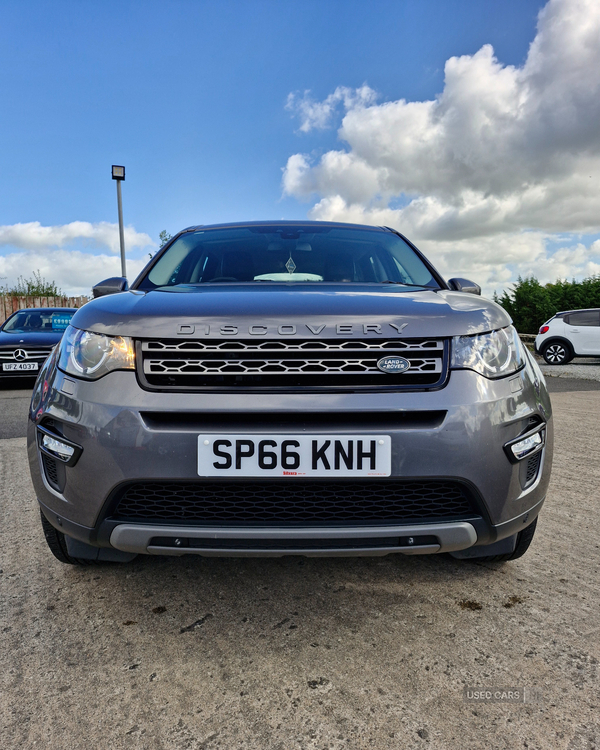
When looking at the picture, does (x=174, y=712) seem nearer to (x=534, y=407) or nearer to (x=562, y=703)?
(x=562, y=703)

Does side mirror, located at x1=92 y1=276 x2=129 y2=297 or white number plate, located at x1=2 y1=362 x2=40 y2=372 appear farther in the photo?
white number plate, located at x1=2 y1=362 x2=40 y2=372

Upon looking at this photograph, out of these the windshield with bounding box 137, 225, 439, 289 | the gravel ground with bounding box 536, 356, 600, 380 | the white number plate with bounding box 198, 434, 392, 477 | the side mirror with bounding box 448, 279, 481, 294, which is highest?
the windshield with bounding box 137, 225, 439, 289

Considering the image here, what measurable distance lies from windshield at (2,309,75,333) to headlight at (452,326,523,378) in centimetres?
950

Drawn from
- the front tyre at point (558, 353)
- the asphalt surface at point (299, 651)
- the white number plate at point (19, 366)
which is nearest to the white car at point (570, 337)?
the front tyre at point (558, 353)

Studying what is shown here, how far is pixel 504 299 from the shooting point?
22.9m

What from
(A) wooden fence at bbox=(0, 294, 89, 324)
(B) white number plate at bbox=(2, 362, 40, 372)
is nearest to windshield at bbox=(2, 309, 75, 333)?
(B) white number plate at bbox=(2, 362, 40, 372)

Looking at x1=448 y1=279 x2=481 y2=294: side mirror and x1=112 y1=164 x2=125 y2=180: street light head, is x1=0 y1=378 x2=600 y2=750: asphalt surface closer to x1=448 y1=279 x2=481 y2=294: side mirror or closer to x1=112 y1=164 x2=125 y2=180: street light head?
x1=448 y1=279 x2=481 y2=294: side mirror

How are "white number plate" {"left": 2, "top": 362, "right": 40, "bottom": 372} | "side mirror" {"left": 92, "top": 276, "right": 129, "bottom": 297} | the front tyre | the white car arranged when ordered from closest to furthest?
"side mirror" {"left": 92, "top": 276, "right": 129, "bottom": 297}, "white number plate" {"left": 2, "top": 362, "right": 40, "bottom": 372}, the white car, the front tyre

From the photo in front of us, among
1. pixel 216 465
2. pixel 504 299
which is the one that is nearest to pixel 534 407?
pixel 216 465

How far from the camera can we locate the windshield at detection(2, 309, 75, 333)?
1029 cm

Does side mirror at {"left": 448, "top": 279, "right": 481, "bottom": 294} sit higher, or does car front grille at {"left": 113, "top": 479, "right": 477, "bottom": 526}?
side mirror at {"left": 448, "top": 279, "right": 481, "bottom": 294}

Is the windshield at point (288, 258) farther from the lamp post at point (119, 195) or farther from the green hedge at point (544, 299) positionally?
the green hedge at point (544, 299)

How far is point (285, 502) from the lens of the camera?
5.85ft

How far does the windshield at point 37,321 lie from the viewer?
1029 centimetres
